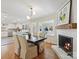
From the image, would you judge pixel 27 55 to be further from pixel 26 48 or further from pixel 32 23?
pixel 32 23

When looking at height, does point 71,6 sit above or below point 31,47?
above

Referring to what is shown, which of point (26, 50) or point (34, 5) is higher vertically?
point (34, 5)

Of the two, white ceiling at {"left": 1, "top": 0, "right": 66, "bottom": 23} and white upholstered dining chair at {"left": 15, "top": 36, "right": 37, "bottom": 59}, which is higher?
white ceiling at {"left": 1, "top": 0, "right": 66, "bottom": 23}

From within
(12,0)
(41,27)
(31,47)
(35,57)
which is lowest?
(35,57)

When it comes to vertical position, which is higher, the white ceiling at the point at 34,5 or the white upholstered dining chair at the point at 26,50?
the white ceiling at the point at 34,5

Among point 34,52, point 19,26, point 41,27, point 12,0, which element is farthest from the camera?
point 19,26

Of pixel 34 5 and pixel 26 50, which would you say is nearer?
pixel 26 50

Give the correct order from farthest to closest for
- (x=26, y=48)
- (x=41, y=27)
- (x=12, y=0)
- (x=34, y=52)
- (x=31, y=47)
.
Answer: (x=41, y=27)
(x=12, y=0)
(x=34, y=52)
(x=31, y=47)
(x=26, y=48)

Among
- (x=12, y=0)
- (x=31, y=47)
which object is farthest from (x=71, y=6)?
(x=12, y=0)

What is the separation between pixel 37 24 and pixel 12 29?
18.8ft

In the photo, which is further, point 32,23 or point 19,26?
point 19,26

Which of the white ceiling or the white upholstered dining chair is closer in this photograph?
the white upholstered dining chair

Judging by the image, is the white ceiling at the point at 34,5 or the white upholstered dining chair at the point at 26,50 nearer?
the white upholstered dining chair at the point at 26,50

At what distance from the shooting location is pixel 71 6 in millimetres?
3018
